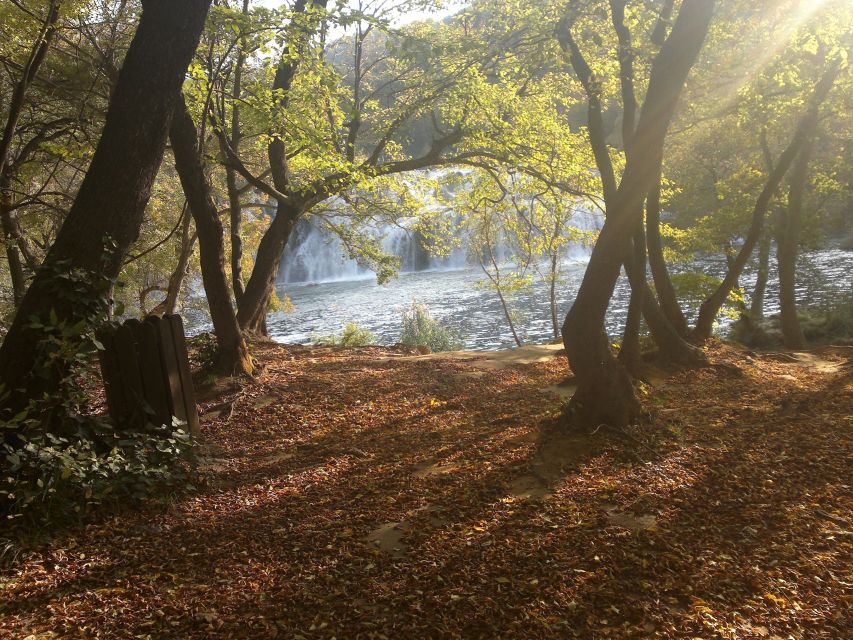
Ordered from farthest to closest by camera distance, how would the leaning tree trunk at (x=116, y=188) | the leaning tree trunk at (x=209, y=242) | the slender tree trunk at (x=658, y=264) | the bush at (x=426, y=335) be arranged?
the bush at (x=426, y=335) → the slender tree trunk at (x=658, y=264) → the leaning tree trunk at (x=209, y=242) → the leaning tree trunk at (x=116, y=188)

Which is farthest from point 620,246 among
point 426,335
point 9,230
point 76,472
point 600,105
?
point 426,335

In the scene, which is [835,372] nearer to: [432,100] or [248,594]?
[432,100]

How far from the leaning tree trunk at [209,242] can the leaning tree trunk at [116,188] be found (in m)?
2.99

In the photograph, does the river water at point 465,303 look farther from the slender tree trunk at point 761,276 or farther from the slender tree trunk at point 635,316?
the slender tree trunk at point 635,316

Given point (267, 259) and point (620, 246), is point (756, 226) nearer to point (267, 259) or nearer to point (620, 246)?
point (620, 246)

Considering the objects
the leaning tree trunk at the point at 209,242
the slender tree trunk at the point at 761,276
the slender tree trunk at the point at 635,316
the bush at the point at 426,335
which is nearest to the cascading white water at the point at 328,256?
the bush at the point at 426,335

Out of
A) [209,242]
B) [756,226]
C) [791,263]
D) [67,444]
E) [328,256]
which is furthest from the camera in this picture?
[328,256]

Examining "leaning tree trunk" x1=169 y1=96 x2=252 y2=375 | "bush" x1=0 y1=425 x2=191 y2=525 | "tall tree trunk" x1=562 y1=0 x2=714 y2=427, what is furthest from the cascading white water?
"bush" x1=0 y1=425 x2=191 y2=525

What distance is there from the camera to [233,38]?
6.56m

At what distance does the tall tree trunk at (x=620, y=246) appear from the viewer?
4953 millimetres

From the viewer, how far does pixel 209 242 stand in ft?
23.2

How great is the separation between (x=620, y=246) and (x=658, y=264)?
15.7 feet

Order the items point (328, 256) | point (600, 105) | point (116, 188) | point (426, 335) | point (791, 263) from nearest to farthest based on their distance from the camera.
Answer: point (116, 188) < point (600, 105) < point (791, 263) < point (426, 335) < point (328, 256)

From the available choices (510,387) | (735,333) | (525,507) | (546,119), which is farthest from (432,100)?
(735,333)
